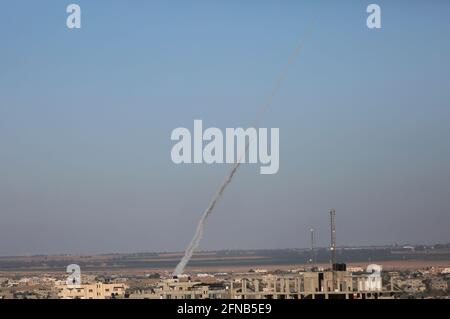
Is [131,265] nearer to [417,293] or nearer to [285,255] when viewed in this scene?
[285,255]

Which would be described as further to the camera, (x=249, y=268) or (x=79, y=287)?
(x=249, y=268)
